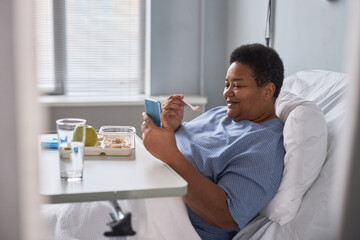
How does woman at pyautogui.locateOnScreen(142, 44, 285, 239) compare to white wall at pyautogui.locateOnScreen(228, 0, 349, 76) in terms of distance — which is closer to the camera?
woman at pyautogui.locateOnScreen(142, 44, 285, 239)

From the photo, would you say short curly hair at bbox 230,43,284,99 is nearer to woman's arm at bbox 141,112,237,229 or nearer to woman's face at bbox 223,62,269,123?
woman's face at bbox 223,62,269,123

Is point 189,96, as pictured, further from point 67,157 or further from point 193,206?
point 67,157

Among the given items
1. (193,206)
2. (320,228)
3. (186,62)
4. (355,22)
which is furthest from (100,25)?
(355,22)

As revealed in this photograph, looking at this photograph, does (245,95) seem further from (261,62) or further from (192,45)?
(192,45)

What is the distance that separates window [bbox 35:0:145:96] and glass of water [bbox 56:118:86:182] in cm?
226

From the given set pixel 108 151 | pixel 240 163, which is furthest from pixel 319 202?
pixel 108 151

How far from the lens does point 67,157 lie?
0.91 m

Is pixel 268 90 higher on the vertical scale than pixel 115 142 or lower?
higher

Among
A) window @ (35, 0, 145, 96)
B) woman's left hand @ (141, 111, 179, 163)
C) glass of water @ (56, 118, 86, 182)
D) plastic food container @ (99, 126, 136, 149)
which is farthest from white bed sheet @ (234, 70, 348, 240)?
window @ (35, 0, 145, 96)

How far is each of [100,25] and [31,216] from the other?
9.65 feet

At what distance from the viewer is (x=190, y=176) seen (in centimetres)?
112

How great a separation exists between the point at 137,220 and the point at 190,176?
7.4 inches

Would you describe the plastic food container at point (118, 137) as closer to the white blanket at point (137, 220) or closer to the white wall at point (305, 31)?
the white blanket at point (137, 220)

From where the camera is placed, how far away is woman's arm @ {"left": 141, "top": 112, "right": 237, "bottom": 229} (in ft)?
A: 3.67
